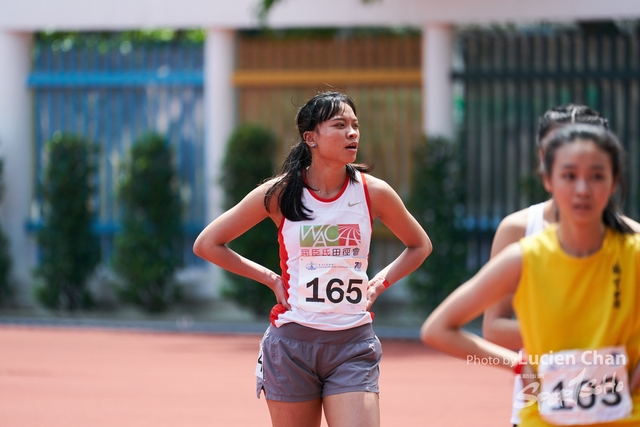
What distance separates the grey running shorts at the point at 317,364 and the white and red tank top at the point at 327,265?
54mm

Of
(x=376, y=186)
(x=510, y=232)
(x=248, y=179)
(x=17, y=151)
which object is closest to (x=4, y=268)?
(x=17, y=151)

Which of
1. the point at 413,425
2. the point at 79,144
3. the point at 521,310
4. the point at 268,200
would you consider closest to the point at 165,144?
the point at 79,144

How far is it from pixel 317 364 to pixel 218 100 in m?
9.47

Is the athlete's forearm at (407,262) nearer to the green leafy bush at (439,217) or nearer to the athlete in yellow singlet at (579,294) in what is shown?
the athlete in yellow singlet at (579,294)

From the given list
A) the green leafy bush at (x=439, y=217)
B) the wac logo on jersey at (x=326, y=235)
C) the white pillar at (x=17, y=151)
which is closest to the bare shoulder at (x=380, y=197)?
the wac logo on jersey at (x=326, y=235)

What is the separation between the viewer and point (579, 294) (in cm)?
282

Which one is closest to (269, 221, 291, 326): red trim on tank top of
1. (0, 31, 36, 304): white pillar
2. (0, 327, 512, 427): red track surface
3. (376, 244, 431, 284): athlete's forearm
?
(376, 244, 431, 284): athlete's forearm

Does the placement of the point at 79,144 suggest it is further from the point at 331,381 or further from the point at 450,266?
the point at 331,381

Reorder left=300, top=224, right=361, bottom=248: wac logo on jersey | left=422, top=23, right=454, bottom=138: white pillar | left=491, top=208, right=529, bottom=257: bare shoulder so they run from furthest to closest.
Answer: left=422, top=23, right=454, bottom=138: white pillar
left=300, top=224, right=361, bottom=248: wac logo on jersey
left=491, top=208, right=529, bottom=257: bare shoulder

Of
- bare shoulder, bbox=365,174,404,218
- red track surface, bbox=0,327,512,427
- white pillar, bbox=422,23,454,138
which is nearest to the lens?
bare shoulder, bbox=365,174,404,218

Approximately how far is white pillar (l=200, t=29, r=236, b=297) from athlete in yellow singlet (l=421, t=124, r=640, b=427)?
34.9ft

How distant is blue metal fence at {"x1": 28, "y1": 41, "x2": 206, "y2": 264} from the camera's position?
13828 millimetres

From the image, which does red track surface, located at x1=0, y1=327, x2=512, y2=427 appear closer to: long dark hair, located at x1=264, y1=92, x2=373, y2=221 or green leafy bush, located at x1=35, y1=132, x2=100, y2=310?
green leafy bush, located at x1=35, y1=132, x2=100, y2=310

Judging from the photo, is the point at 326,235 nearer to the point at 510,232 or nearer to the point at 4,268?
the point at 510,232
